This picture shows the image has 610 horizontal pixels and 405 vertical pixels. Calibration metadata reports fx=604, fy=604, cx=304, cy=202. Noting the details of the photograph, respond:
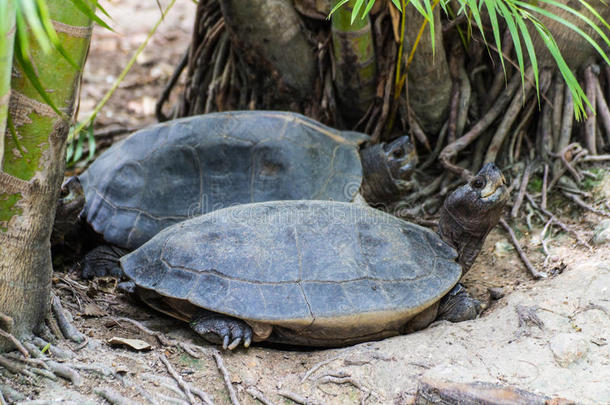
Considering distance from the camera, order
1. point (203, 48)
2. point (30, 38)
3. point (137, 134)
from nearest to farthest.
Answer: point (30, 38)
point (137, 134)
point (203, 48)

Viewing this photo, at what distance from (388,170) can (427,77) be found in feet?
2.70

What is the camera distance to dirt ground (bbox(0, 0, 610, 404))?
262 centimetres

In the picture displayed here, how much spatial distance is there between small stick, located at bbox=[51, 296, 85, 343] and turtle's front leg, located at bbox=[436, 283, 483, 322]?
6.52 ft

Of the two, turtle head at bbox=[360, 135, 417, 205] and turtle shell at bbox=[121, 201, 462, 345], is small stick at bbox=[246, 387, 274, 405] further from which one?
turtle head at bbox=[360, 135, 417, 205]

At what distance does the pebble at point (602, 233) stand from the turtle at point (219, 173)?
55.2 inches

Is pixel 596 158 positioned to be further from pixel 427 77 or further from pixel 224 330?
pixel 224 330

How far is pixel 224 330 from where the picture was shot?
3059mm

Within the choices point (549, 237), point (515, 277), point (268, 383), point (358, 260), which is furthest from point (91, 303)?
point (549, 237)

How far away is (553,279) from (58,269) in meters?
3.32

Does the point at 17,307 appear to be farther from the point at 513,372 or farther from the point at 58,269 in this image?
the point at 513,372

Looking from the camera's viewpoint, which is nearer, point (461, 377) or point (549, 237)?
point (461, 377)

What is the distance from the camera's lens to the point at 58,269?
430cm

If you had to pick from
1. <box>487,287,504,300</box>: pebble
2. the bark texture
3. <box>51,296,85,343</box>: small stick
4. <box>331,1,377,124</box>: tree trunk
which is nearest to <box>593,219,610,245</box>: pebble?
<box>487,287,504,300</box>: pebble

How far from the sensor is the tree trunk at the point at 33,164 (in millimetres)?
2479
